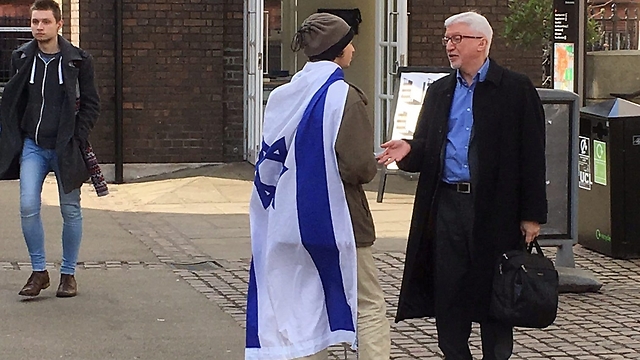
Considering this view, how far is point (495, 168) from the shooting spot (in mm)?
5227

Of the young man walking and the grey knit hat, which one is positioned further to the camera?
the young man walking

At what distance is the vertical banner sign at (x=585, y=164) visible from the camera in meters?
9.09

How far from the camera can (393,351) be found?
6.29 m

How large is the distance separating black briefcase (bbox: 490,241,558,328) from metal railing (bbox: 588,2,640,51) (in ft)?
33.3

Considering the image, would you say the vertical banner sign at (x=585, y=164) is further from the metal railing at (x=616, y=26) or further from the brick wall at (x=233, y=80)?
the metal railing at (x=616, y=26)

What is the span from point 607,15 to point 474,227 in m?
11.5

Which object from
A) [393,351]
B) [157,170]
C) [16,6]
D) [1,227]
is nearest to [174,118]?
[157,170]

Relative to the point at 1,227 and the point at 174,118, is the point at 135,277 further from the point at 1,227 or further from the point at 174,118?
the point at 174,118

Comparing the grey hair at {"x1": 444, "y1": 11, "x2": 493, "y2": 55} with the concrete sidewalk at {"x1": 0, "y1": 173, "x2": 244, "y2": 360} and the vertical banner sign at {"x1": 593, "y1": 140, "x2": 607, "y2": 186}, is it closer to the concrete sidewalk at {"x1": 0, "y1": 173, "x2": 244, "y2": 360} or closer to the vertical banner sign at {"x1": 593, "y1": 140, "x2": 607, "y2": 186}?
the concrete sidewalk at {"x1": 0, "y1": 173, "x2": 244, "y2": 360}

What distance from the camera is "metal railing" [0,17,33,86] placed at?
13.0 meters

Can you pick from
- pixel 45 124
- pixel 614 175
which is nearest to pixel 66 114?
pixel 45 124

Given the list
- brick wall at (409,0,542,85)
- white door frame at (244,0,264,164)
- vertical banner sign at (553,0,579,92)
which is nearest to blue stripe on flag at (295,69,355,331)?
vertical banner sign at (553,0,579,92)

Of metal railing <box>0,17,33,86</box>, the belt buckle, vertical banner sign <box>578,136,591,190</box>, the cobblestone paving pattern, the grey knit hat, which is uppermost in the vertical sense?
metal railing <box>0,17,33,86</box>

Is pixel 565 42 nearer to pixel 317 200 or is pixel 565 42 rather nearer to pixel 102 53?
pixel 102 53
